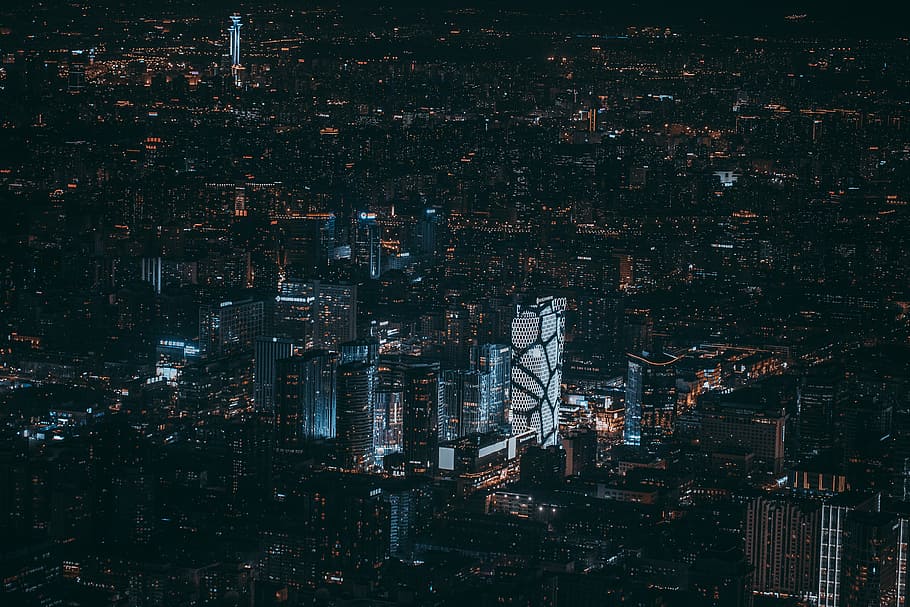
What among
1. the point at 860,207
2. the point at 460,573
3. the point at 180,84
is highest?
the point at 180,84

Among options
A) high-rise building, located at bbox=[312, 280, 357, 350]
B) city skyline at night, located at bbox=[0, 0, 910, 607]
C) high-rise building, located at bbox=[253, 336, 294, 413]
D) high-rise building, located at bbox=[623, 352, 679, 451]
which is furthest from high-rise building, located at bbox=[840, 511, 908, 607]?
high-rise building, located at bbox=[312, 280, 357, 350]

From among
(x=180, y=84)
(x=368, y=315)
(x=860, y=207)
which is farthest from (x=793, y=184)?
(x=180, y=84)

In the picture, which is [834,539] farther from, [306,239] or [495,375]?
[306,239]

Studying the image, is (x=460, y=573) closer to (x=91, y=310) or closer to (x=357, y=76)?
(x=91, y=310)

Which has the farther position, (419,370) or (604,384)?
(604,384)

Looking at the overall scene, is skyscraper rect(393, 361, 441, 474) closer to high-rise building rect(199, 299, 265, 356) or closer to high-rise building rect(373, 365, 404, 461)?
high-rise building rect(373, 365, 404, 461)

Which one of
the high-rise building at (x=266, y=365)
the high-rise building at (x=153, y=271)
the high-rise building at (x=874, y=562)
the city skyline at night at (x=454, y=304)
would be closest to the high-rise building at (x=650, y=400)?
the city skyline at night at (x=454, y=304)

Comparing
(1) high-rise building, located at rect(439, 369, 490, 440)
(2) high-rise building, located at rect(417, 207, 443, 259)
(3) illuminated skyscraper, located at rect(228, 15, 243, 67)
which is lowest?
Answer: (1) high-rise building, located at rect(439, 369, 490, 440)
